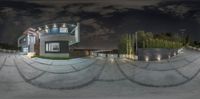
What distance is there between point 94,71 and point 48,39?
759 mm

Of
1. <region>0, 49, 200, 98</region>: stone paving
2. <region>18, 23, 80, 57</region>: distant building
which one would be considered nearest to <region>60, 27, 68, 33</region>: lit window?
<region>18, 23, 80, 57</region>: distant building

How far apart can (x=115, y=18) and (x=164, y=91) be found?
1210 millimetres

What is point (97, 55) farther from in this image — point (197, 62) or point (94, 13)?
point (197, 62)

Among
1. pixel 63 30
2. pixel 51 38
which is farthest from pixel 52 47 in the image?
pixel 63 30

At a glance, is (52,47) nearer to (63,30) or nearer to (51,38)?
(51,38)

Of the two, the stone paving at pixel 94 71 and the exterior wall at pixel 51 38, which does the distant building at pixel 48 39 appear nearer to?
the exterior wall at pixel 51 38

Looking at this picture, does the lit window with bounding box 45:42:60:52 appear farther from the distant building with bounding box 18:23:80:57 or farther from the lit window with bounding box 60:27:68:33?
the lit window with bounding box 60:27:68:33

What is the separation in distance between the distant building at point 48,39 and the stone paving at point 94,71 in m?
0.13

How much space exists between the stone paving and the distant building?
128mm

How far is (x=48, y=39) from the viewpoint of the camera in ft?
20.1

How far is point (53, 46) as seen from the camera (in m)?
6.11

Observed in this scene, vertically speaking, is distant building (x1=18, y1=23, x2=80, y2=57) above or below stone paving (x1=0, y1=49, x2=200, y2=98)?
above

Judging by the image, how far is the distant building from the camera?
6086 mm

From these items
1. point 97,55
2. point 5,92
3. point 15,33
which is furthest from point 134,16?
Answer: point 5,92
